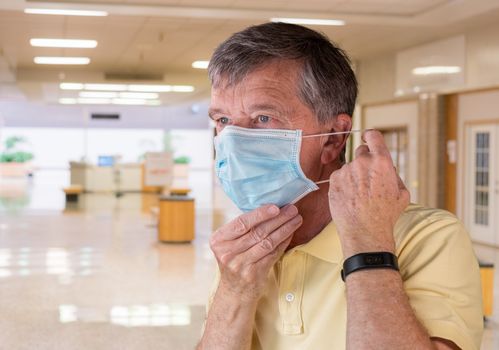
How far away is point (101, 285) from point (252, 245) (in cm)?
671

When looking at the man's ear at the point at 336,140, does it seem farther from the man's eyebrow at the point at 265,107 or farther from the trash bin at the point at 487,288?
the trash bin at the point at 487,288

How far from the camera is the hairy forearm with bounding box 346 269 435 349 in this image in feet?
3.67

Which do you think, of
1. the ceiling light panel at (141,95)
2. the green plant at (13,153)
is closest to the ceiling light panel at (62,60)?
the ceiling light panel at (141,95)

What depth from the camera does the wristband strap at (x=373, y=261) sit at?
3.85 feet

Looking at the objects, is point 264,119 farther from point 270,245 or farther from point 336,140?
point 270,245

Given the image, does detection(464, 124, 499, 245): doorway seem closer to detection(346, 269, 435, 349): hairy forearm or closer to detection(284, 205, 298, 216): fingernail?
detection(284, 205, 298, 216): fingernail

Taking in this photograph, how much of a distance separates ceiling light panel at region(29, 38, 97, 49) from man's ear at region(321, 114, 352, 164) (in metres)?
12.6

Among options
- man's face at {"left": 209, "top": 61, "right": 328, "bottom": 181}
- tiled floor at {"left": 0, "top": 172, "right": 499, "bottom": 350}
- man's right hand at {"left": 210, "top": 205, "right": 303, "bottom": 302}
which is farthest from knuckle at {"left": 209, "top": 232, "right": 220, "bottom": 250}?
tiled floor at {"left": 0, "top": 172, "right": 499, "bottom": 350}

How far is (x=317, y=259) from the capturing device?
148 centimetres

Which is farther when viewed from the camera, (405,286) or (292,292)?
(292,292)

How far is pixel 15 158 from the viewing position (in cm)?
2742

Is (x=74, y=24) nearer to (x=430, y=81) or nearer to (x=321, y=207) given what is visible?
(x=430, y=81)

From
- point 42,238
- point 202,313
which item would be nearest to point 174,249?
point 42,238

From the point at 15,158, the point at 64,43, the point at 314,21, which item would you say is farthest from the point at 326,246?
the point at 15,158
